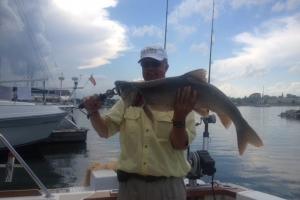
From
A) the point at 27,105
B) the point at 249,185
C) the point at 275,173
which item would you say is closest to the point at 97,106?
the point at 249,185

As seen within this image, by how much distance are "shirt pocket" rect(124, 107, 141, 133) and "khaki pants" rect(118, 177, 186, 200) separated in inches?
18.3

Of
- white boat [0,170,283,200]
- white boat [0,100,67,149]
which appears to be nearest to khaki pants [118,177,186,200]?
white boat [0,170,283,200]

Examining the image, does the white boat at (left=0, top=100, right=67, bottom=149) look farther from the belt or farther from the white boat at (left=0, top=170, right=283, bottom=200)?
the belt

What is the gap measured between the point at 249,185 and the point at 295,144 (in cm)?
2100

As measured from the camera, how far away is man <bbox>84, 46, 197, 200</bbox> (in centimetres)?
399

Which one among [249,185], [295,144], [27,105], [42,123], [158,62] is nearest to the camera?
[158,62]

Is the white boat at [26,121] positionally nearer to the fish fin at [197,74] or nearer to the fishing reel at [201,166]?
the fishing reel at [201,166]

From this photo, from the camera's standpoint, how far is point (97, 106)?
13.4 ft

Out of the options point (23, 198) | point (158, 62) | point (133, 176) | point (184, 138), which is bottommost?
point (23, 198)

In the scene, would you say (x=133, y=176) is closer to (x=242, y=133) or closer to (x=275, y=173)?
(x=242, y=133)

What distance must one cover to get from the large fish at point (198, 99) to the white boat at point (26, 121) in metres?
17.2

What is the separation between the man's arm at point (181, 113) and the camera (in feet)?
12.3

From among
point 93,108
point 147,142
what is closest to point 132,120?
point 147,142

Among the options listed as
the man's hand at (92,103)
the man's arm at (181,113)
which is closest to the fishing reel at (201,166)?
the man's arm at (181,113)
